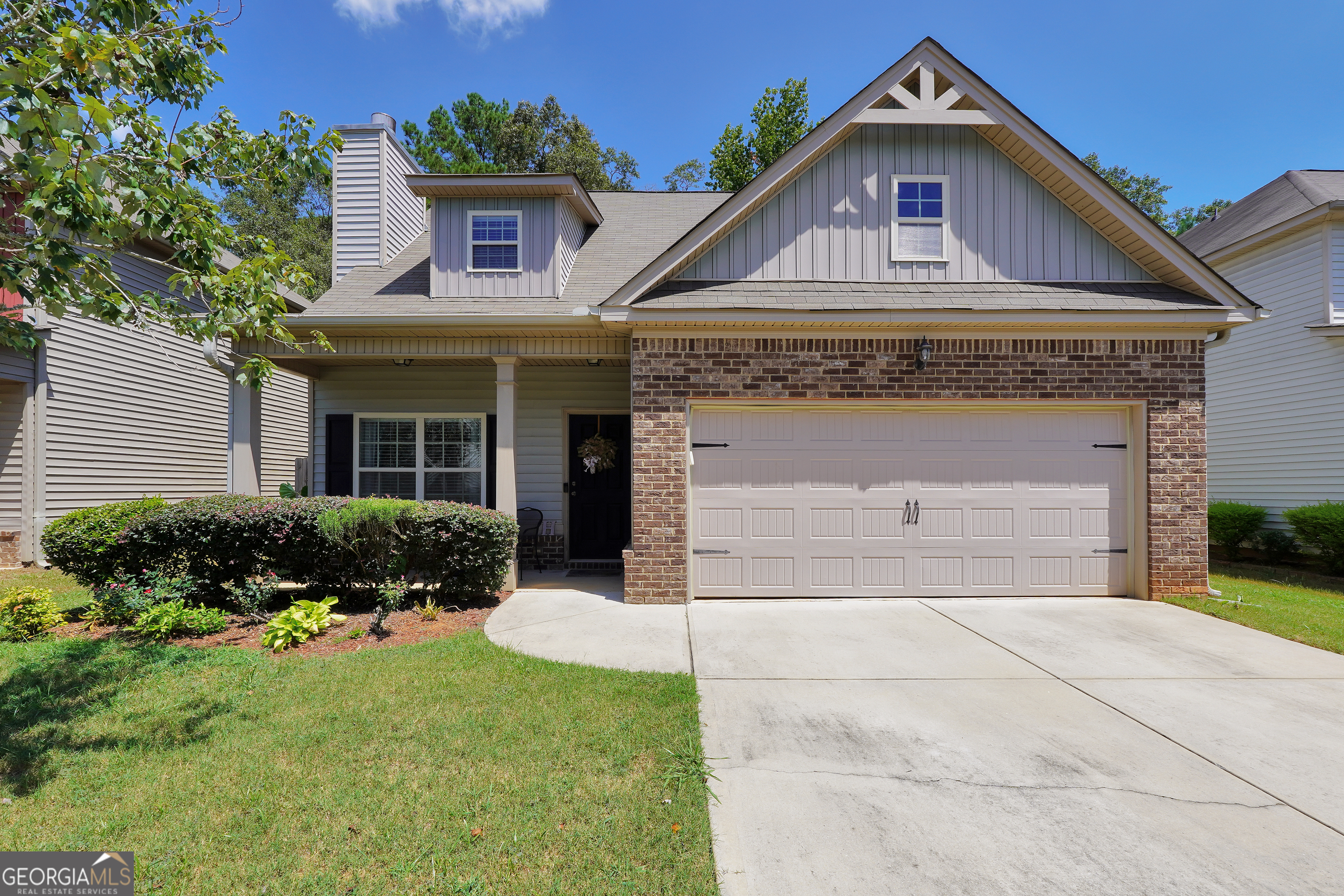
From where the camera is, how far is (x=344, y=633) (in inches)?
228

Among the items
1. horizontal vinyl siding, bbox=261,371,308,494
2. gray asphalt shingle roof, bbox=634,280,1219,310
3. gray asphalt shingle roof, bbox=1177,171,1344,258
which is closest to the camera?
gray asphalt shingle roof, bbox=634,280,1219,310

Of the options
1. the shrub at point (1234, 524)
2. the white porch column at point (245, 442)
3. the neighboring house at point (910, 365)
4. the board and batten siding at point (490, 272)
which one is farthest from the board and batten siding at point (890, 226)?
the shrub at point (1234, 524)

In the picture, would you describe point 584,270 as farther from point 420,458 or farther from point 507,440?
point 420,458

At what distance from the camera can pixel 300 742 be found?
11.9 ft

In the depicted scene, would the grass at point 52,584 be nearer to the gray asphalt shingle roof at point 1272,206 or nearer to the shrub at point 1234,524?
the shrub at point 1234,524

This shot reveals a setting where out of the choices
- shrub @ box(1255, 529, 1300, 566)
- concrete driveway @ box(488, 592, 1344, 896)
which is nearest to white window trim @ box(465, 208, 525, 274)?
concrete driveway @ box(488, 592, 1344, 896)

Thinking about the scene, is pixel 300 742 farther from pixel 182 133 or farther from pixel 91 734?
pixel 182 133

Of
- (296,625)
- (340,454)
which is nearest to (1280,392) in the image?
(296,625)

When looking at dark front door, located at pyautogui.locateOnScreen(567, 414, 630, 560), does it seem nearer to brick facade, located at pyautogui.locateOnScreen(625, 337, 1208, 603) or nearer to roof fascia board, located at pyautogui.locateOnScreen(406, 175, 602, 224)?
brick facade, located at pyautogui.locateOnScreen(625, 337, 1208, 603)

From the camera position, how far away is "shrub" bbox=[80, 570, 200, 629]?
573cm

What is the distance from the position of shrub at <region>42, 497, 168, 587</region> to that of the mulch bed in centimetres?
49

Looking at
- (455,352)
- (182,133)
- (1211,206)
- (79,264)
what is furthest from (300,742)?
(1211,206)

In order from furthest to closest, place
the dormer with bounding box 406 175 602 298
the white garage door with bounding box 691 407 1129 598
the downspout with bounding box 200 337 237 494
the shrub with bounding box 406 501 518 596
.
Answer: the dormer with bounding box 406 175 602 298, the white garage door with bounding box 691 407 1129 598, the shrub with bounding box 406 501 518 596, the downspout with bounding box 200 337 237 494

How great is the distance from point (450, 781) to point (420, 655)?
219 centimetres
